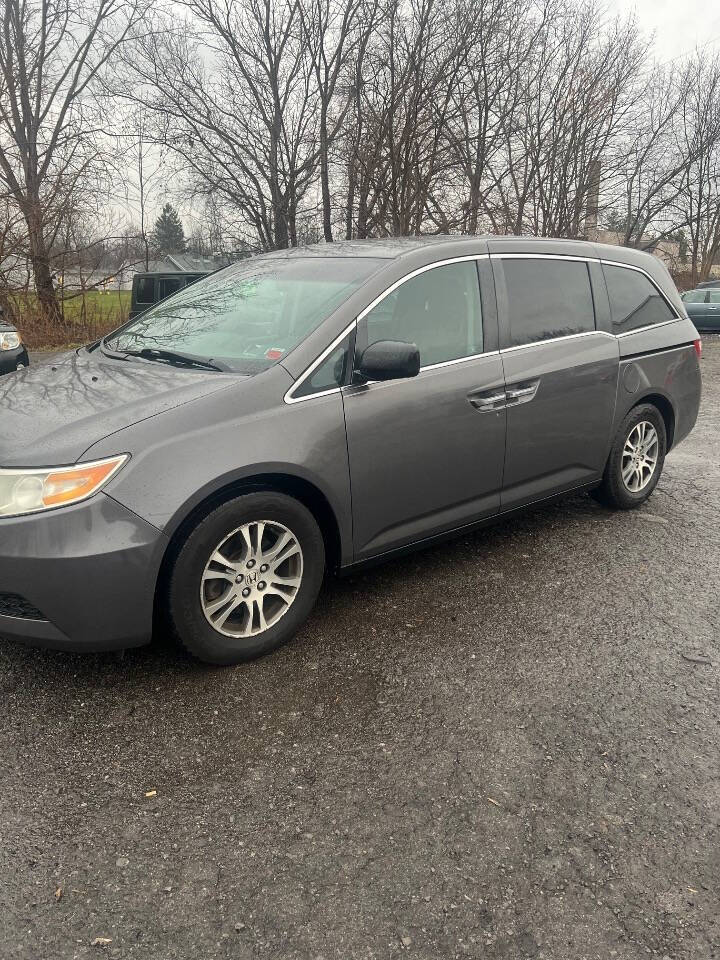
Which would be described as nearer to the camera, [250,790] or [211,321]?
[250,790]

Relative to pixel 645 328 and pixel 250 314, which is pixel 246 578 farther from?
pixel 645 328

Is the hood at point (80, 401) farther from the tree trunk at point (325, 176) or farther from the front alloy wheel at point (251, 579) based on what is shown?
the tree trunk at point (325, 176)

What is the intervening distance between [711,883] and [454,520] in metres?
1.96

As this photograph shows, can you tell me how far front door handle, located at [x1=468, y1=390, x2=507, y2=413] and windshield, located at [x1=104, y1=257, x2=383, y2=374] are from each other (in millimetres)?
769

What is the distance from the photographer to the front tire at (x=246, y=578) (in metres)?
Answer: 2.73

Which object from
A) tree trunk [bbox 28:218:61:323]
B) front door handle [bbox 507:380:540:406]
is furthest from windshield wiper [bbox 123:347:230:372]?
tree trunk [bbox 28:218:61:323]

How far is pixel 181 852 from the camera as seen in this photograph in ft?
6.75

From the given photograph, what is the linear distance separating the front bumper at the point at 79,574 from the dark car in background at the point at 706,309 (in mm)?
22433

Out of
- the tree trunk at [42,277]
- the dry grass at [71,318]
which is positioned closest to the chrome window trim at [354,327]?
the tree trunk at [42,277]

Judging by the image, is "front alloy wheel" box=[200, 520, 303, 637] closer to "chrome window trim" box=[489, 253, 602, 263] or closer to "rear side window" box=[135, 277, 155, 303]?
"chrome window trim" box=[489, 253, 602, 263]

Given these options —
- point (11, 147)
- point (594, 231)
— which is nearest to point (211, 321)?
point (11, 147)

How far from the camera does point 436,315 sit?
11.7 ft

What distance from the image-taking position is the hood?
263 centimetres

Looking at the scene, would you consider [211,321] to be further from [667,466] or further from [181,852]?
[667,466]
